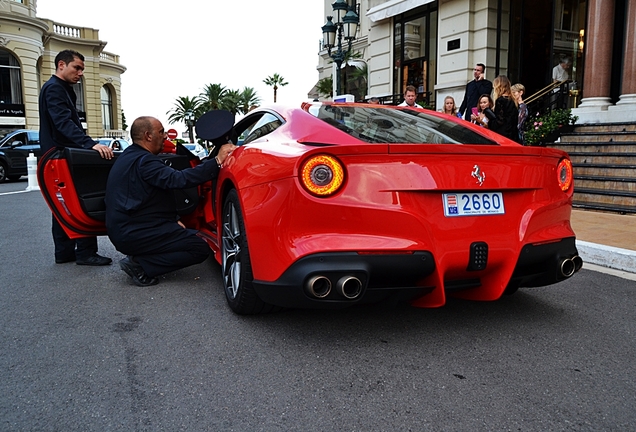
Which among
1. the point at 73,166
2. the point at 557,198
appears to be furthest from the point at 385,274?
the point at 73,166

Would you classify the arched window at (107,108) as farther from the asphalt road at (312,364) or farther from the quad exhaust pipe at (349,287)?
the quad exhaust pipe at (349,287)

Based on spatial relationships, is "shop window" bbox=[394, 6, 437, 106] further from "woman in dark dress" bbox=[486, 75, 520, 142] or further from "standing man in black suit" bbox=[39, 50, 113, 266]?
"standing man in black suit" bbox=[39, 50, 113, 266]

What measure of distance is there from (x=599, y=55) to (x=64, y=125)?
9806mm

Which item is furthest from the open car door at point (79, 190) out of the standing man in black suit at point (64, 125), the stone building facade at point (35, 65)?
the stone building facade at point (35, 65)

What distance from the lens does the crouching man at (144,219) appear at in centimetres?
414

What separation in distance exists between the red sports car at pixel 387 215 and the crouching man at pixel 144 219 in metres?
0.95

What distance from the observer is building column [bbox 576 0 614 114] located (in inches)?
408

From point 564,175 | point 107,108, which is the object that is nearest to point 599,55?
point 564,175

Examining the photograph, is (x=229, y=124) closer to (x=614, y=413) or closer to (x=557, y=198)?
(x=557, y=198)

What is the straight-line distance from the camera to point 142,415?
2207 mm

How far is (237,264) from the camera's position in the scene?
3.37 meters

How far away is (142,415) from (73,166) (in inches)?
115

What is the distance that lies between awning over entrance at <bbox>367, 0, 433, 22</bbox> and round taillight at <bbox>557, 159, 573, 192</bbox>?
13.9 metres

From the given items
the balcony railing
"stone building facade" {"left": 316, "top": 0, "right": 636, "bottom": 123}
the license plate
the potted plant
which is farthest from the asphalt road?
the balcony railing
